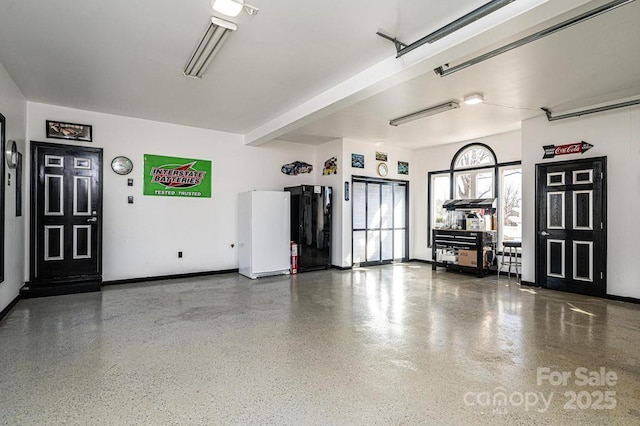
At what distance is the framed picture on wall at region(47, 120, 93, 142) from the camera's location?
556 cm

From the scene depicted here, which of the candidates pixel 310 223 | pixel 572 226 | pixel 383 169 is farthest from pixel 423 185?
pixel 572 226

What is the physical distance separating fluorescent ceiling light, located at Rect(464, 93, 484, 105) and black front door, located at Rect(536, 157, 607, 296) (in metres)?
2.05

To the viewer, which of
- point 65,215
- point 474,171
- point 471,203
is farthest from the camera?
point 474,171

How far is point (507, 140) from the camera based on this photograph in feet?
23.7

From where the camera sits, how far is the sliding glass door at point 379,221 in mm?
8148

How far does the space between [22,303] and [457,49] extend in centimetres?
632

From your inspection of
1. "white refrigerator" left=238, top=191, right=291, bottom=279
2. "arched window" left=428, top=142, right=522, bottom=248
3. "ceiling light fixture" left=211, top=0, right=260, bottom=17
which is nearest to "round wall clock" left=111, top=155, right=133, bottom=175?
"white refrigerator" left=238, top=191, right=291, bottom=279

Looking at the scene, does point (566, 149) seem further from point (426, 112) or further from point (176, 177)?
point (176, 177)

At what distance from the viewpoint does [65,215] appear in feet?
17.6

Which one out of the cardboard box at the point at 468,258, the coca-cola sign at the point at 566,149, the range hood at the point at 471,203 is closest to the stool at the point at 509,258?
the cardboard box at the point at 468,258

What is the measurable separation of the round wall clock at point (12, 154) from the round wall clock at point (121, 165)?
4.93ft

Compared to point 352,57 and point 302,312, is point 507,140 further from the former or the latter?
point 302,312

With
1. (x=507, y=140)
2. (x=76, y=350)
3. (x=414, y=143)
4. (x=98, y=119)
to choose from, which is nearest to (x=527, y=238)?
(x=507, y=140)

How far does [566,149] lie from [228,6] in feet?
18.7
